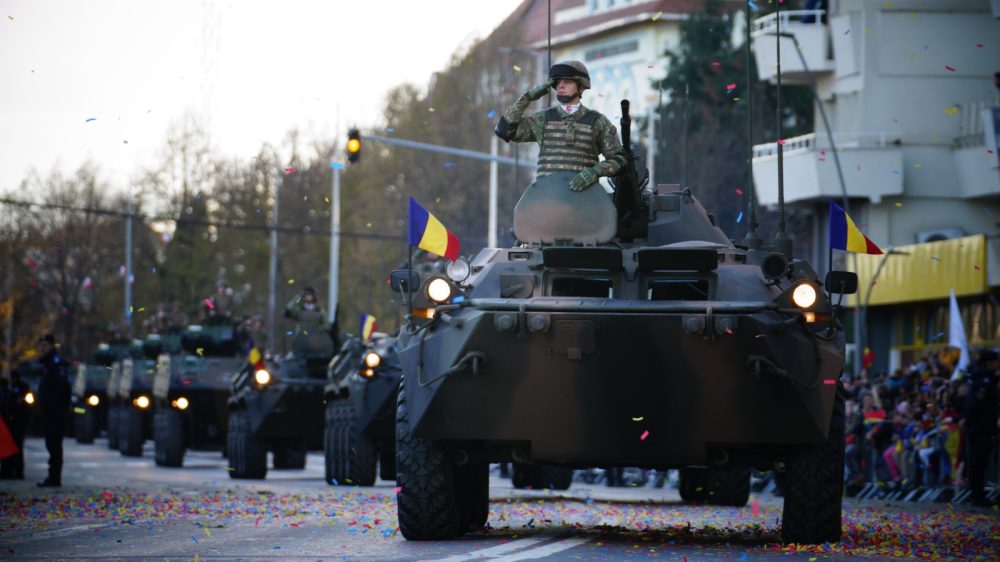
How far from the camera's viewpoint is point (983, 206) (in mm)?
45219

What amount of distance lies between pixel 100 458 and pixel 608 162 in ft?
80.9

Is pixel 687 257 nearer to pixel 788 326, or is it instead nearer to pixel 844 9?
pixel 788 326

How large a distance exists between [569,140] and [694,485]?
770cm

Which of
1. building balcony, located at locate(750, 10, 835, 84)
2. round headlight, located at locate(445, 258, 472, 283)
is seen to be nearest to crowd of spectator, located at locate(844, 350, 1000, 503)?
round headlight, located at locate(445, 258, 472, 283)

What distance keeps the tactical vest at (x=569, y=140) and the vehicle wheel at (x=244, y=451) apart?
1392 cm

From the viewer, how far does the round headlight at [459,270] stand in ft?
43.5

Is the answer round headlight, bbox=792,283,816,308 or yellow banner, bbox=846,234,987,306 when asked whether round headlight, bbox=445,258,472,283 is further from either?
yellow banner, bbox=846,234,987,306

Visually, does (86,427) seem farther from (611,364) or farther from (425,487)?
(611,364)

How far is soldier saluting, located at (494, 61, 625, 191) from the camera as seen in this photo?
1370 cm

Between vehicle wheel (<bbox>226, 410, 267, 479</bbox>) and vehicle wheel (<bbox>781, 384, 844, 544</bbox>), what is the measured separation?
1459cm

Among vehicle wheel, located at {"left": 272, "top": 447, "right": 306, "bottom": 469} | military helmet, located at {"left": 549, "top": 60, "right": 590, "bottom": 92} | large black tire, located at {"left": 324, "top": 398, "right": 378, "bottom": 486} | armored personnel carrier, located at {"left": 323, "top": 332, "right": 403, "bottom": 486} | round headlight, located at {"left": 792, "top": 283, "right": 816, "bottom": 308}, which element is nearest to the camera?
round headlight, located at {"left": 792, "top": 283, "right": 816, "bottom": 308}

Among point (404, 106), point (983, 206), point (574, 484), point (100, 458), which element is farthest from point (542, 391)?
point (404, 106)

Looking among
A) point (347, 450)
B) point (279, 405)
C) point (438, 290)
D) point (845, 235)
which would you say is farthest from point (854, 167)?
point (438, 290)

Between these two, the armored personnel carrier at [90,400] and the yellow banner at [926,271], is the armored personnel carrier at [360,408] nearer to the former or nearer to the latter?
the yellow banner at [926,271]
